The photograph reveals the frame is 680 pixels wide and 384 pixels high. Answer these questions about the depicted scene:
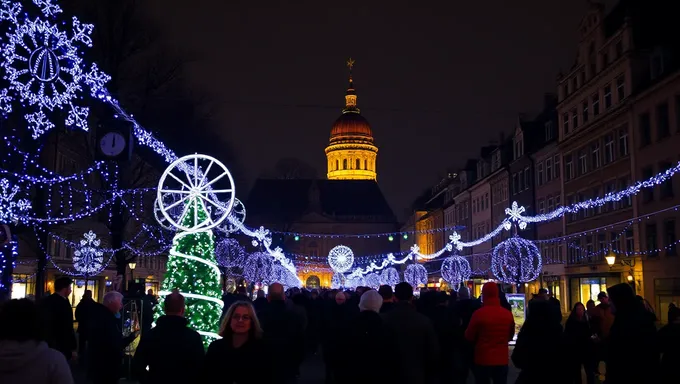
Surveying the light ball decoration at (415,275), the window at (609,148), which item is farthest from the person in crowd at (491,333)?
the light ball decoration at (415,275)

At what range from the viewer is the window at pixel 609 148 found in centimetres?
3823

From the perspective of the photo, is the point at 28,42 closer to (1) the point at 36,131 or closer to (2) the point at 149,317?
(1) the point at 36,131

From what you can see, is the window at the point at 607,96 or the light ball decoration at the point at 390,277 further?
the light ball decoration at the point at 390,277

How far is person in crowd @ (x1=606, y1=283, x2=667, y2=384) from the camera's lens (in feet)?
25.2

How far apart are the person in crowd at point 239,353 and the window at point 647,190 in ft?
100

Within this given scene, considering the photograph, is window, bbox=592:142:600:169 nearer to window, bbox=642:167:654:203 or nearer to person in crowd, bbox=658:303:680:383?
window, bbox=642:167:654:203

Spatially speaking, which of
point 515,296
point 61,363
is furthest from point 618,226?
point 61,363

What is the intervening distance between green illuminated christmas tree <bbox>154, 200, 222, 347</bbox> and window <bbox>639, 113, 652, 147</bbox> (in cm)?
2406

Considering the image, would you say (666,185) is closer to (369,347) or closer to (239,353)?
(369,347)

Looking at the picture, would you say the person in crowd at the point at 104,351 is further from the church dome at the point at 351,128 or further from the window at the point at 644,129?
the church dome at the point at 351,128

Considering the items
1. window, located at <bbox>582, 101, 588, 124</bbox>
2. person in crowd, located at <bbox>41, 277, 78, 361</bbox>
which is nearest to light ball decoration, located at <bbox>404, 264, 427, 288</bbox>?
window, located at <bbox>582, 101, 588, 124</bbox>

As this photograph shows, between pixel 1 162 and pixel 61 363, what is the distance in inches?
881

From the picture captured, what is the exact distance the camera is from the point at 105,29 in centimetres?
2958

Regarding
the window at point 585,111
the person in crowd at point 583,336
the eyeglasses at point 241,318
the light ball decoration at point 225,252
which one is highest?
the window at point 585,111
